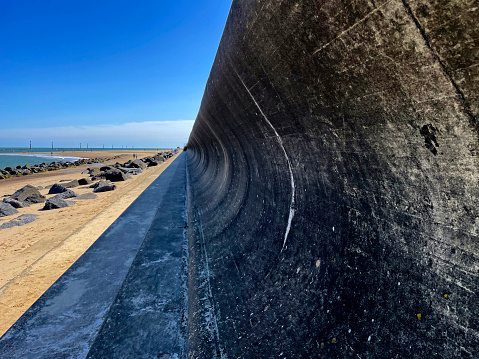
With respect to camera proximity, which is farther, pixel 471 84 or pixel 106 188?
pixel 106 188

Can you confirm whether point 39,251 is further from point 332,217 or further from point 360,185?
point 360,185

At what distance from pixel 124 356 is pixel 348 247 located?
2156mm

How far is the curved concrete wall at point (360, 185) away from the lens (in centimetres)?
114

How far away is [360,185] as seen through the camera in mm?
1780

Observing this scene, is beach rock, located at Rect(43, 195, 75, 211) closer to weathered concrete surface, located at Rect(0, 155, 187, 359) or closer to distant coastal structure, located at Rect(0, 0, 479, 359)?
weathered concrete surface, located at Rect(0, 155, 187, 359)

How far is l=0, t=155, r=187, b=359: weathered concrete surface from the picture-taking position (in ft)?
8.10

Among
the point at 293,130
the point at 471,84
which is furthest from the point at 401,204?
the point at 293,130

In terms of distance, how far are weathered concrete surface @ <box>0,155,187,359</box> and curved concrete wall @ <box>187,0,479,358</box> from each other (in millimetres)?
361

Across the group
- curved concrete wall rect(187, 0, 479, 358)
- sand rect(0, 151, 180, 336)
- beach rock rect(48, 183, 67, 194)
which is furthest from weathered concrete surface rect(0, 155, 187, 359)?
beach rock rect(48, 183, 67, 194)

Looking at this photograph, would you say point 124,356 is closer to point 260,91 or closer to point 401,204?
point 401,204

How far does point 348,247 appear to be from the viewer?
5.96 feet

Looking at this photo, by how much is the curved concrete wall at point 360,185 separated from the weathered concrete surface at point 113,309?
14.2 inches

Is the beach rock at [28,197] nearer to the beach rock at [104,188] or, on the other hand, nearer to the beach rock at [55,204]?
the beach rock at [55,204]

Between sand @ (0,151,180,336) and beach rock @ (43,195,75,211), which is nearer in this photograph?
sand @ (0,151,180,336)
